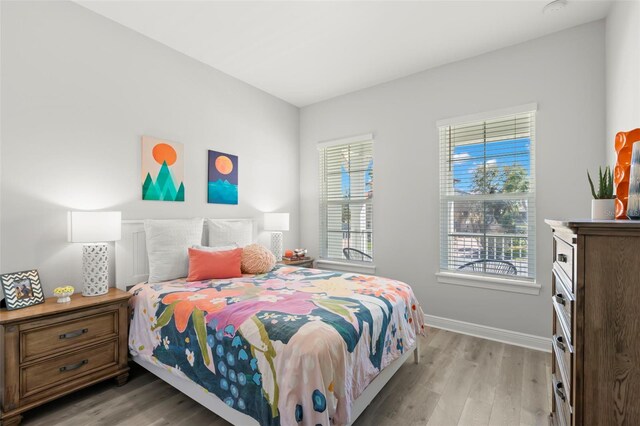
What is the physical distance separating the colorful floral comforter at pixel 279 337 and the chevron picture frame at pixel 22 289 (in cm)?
57

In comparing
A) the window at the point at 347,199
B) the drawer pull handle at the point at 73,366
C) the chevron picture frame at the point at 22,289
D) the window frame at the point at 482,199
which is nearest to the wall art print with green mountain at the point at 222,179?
the window at the point at 347,199

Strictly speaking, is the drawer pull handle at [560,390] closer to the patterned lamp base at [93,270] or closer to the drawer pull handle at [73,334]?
the drawer pull handle at [73,334]

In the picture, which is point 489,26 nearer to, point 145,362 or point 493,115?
point 493,115

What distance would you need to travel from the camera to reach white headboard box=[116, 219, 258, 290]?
8.42 ft

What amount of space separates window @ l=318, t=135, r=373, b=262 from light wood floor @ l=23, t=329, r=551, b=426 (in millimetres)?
1733

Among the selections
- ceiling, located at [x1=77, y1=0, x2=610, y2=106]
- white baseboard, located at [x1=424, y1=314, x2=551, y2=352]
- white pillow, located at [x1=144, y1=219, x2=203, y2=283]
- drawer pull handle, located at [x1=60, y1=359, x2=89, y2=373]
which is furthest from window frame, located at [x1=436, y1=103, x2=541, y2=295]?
drawer pull handle, located at [x1=60, y1=359, x2=89, y2=373]

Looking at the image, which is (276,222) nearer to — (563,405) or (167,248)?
(167,248)

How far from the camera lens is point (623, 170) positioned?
1.28 meters

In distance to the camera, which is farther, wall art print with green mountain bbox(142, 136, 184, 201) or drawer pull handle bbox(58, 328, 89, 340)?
wall art print with green mountain bbox(142, 136, 184, 201)

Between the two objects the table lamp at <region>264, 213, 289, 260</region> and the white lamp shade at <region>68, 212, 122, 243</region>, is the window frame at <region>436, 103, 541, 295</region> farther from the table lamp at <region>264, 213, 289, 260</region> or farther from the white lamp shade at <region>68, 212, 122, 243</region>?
the white lamp shade at <region>68, 212, 122, 243</region>

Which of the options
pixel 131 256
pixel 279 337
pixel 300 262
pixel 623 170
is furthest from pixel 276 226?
pixel 623 170

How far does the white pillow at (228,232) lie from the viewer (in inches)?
125

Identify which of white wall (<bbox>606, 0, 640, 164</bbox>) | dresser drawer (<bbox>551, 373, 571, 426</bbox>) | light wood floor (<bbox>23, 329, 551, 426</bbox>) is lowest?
light wood floor (<bbox>23, 329, 551, 426</bbox>)

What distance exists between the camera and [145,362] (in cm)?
225
